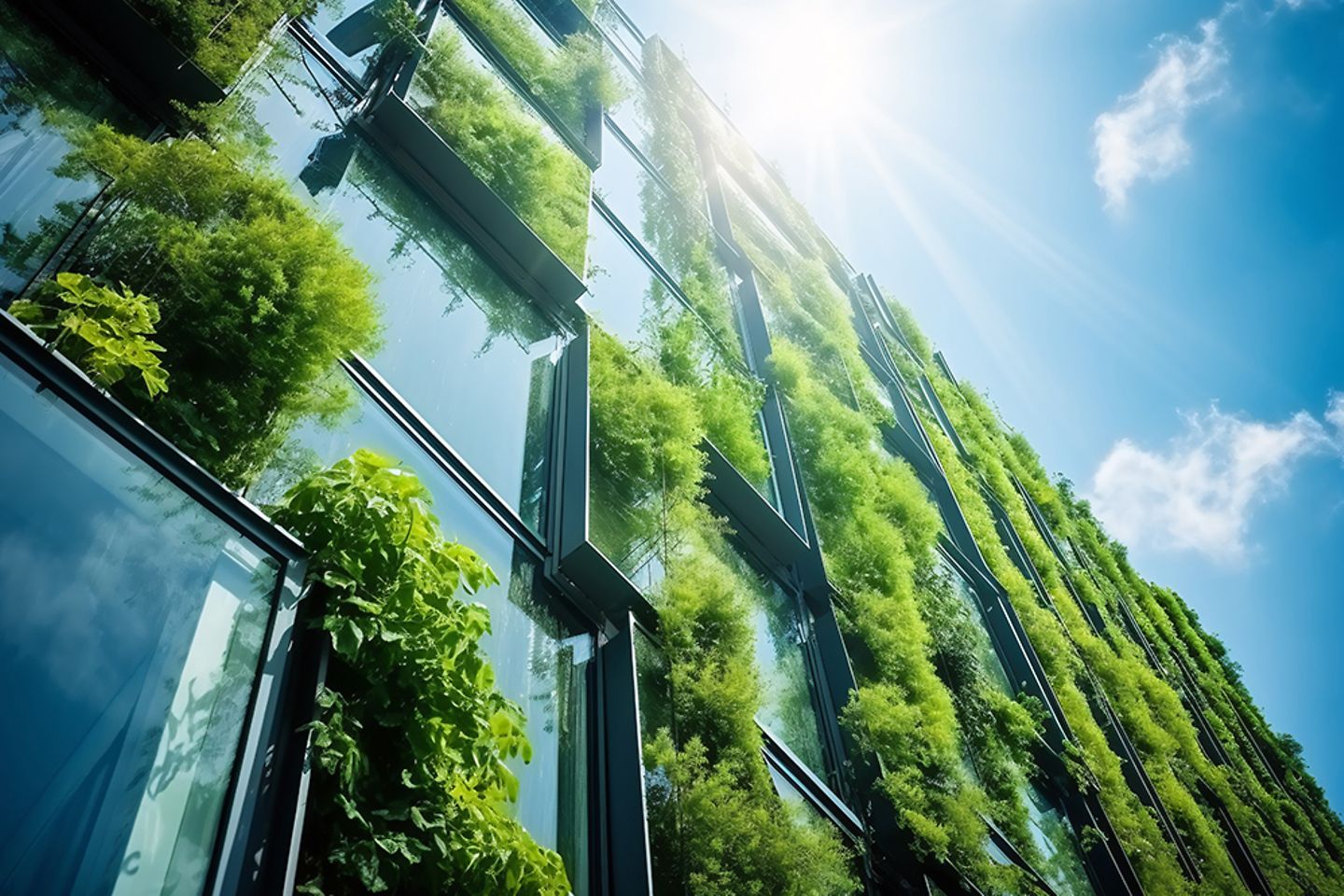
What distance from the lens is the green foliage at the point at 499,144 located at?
5.57 meters

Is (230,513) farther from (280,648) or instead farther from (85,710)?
(85,710)

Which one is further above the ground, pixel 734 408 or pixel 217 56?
pixel 734 408

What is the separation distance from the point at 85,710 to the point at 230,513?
0.53 meters

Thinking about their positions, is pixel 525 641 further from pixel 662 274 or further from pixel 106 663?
pixel 662 274

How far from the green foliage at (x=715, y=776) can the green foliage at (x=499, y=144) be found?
2380 mm

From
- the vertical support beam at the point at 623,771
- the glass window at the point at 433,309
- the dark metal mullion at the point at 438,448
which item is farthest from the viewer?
the glass window at the point at 433,309

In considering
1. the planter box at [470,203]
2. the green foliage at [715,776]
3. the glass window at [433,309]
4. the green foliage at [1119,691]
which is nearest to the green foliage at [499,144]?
the planter box at [470,203]

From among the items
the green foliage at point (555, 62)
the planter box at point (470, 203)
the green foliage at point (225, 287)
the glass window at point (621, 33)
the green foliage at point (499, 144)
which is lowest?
the green foliage at point (225, 287)

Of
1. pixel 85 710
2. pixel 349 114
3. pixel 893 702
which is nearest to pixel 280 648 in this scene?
pixel 85 710

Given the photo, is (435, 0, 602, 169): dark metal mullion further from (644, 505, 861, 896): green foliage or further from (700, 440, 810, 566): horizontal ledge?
(644, 505, 861, 896): green foliage

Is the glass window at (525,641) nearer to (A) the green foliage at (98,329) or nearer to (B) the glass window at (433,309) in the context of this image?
(B) the glass window at (433,309)

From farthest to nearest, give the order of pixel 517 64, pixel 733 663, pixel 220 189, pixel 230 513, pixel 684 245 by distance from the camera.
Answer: pixel 684 245
pixel 517 64
pixel 733 663
pixel 220 189
pixel 230 513

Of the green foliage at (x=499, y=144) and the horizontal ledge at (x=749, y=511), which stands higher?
the green foliage at (x=499, y=144)

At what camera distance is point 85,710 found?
1657 mm
